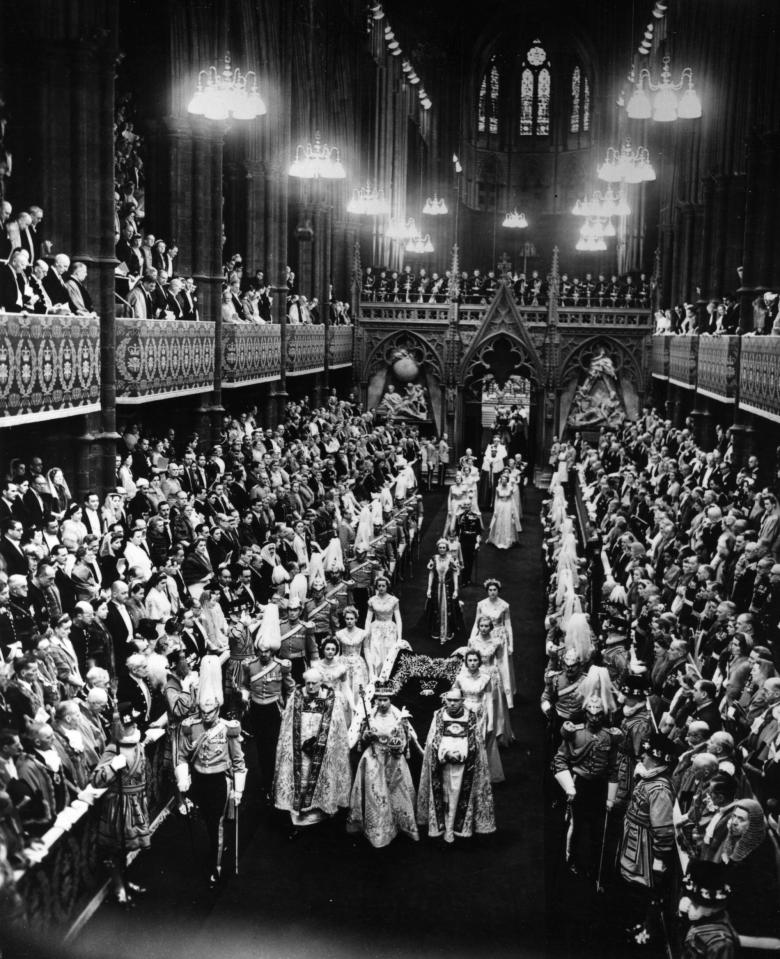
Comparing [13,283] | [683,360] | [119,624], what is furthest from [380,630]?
[683,360]

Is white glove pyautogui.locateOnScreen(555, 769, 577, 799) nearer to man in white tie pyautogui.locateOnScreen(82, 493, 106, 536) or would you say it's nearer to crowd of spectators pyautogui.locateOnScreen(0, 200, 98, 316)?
man in white tie pyautogui.locateOnScreen(82, 493, 106, 536)

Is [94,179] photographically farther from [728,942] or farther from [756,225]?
[728,942]

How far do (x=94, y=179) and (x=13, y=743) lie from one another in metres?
12.1

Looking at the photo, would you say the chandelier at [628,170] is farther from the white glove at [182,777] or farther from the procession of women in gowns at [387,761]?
the white glove at [182,777]

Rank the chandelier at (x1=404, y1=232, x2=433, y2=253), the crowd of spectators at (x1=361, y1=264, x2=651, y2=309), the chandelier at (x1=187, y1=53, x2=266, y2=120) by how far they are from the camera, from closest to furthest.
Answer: the chandelier at (x1=187, y1=53, x2=266, y2=120)
the crowd of spectators at (x1=361, y1=264, x2=651, y2=309)
the chandelier at (x1=404, y1=232, x2=433, y2=253)

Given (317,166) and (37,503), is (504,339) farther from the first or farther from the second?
(37,503)

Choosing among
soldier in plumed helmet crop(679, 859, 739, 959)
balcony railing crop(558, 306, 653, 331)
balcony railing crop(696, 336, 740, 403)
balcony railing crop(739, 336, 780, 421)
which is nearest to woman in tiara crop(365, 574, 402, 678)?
soldier in plumed helmet crop(679, 859, 739, 959)

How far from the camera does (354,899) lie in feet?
31.6

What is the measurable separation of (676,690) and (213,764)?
4849 millimetres

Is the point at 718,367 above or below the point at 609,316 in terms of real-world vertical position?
below

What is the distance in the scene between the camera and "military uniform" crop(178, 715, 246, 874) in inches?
374

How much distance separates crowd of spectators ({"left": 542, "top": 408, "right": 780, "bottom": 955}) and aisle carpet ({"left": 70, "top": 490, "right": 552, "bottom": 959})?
860 millimetres

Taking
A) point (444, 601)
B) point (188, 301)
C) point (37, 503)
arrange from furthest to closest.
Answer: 1. point (188, 301)
2. point (444, 601)
3. point (37, 503)

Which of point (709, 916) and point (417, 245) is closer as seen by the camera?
point (709, 916)
